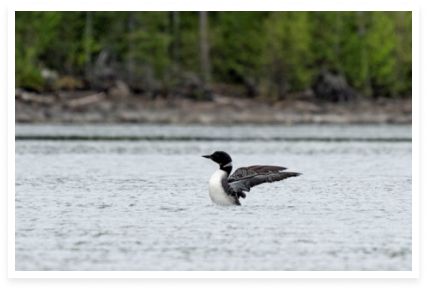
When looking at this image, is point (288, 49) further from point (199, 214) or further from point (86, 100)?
point (199, 214)

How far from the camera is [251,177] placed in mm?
13875

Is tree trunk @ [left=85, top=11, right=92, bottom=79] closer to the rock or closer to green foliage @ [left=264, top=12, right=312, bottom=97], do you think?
the rock

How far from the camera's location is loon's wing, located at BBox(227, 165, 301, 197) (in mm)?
13844

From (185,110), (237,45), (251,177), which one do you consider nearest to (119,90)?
(185,110)

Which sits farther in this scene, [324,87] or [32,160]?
[324,87]

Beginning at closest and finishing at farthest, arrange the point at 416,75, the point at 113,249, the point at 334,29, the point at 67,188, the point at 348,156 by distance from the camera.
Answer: the point at 113,249 < the point at 416,75 < the point at 67,188 < the point at 348,156 < the point at 334,29

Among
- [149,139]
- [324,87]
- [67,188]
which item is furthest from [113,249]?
[324,87]

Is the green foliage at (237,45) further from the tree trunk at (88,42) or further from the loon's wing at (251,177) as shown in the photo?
the loon's wing at (251,177)

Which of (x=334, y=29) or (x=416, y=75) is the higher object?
(x=334, y=29)

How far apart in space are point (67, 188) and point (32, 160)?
21.2 feet

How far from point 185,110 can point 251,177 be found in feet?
112

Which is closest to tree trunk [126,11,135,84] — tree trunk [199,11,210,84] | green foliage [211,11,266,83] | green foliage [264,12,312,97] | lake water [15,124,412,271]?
tree trunk [199,11,210,84]

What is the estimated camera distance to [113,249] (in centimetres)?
1086

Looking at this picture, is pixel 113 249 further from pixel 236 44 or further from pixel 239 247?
pixel 236 44
